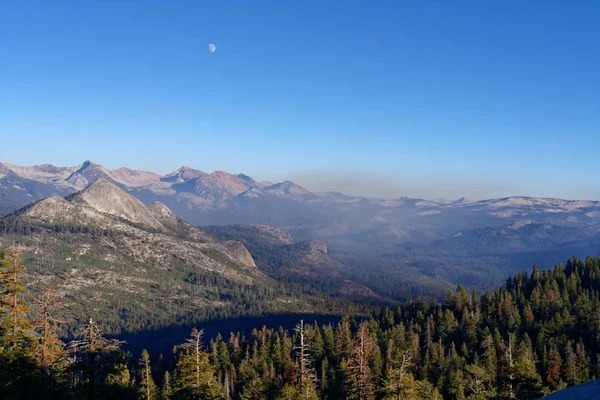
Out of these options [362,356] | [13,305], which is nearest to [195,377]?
[13,305]

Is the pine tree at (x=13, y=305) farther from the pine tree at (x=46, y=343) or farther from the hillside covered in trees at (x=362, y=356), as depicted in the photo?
the pine tree at (x=46, y=343)

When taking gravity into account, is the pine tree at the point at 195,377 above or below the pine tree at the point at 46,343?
below

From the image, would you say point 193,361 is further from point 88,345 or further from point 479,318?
point 479,318

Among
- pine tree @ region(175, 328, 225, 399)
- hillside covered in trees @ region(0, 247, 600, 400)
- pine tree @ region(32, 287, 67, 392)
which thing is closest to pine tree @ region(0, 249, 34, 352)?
hillside covered in trees @ region(0, 247, 600, 400)

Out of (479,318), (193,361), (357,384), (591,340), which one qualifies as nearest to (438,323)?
(479,318)

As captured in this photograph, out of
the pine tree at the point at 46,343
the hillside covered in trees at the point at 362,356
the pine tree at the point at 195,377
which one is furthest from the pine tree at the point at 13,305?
the pine tree at the point at 195,377

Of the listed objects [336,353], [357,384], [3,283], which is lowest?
[336,353]

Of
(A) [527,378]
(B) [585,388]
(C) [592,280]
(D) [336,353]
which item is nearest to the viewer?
(B) [585,388]

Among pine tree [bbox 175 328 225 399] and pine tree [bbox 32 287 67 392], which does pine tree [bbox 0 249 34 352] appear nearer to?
pine tree [bbox 32 287 67 392]

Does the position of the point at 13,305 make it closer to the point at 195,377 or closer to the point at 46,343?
the point at 46,343
